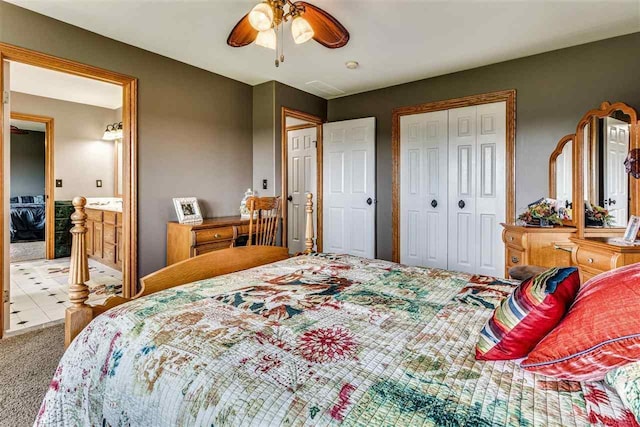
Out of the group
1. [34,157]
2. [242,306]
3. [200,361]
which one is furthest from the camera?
[34,157]

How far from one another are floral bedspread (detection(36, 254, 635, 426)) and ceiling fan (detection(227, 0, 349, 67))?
154 cm

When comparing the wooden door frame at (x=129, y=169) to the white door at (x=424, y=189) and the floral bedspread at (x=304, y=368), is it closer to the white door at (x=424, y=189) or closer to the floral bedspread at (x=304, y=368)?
the floral bedspread at (x=304, y=368)

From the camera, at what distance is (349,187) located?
14.9ft

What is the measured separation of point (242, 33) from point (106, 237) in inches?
141

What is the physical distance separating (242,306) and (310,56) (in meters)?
2.79

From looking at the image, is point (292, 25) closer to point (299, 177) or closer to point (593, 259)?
point (593, 259)

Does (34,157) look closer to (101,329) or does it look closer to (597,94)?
(101,329)

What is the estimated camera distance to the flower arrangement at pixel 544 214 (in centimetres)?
290

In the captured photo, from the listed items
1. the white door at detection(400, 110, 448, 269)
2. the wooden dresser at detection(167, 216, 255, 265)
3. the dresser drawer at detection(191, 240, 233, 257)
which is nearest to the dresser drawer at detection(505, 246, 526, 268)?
the white door at detection(400, 110, 448, 269)

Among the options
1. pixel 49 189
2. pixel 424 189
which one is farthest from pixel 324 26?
pixel 49 189

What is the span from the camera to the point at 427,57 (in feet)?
11.0

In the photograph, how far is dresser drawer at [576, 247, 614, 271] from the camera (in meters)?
2.24

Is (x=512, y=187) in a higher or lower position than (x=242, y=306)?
higher

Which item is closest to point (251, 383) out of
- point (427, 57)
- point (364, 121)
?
point (427, 57)
